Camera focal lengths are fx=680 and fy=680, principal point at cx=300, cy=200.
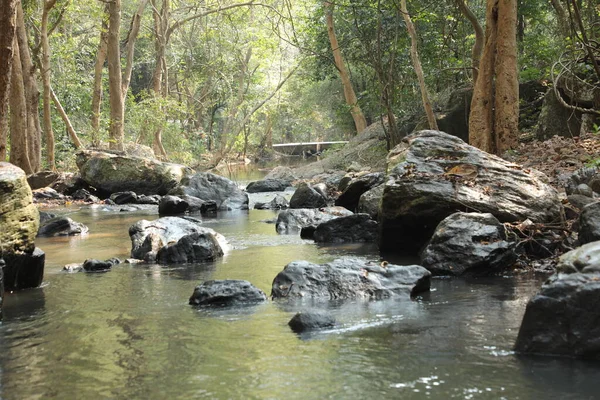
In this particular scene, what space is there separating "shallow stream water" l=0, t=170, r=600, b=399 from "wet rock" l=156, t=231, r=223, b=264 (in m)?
1.10

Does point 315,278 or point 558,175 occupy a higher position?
point 558,175

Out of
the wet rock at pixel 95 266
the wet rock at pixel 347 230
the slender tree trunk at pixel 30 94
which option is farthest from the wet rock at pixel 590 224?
the slender tree trunk at pixel 30 94

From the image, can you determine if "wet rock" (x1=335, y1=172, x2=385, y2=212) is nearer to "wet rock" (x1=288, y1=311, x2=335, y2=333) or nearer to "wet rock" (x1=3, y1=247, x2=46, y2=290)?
"wet rock" (x1=3, y1=247, x2=46, y2=290)

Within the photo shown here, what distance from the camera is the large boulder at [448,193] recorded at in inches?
299

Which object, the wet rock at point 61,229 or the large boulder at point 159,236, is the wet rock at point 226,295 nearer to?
the large boulder at point 159,236

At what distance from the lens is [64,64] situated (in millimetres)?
26312

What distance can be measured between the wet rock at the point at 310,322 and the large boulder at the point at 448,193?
10.8 ft

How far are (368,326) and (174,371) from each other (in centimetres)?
149

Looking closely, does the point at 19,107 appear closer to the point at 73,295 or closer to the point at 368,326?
the point at 73,295

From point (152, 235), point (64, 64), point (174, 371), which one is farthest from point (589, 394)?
point (64, 64)

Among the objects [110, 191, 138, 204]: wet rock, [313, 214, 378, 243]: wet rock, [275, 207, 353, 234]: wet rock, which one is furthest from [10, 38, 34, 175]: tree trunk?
[313, 214, 378, 243]: wet rock

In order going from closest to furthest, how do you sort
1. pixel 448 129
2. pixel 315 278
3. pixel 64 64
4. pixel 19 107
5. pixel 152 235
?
pixel 315 278 → pixel 152 235 → pixel 19 107 → pixel 448 129 → pixel 64 64

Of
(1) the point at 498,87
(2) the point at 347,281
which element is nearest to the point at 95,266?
(2) the point at 347,281

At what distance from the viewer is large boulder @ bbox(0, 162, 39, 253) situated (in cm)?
601
